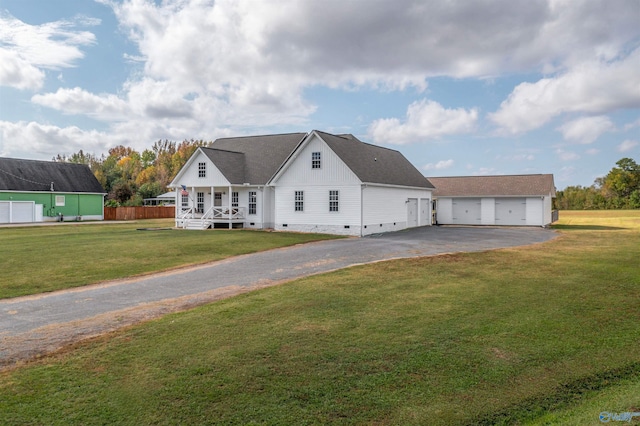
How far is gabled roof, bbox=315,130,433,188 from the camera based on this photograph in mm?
29703

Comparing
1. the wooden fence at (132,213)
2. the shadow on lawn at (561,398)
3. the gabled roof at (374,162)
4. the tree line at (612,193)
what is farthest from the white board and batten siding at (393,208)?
the tree line at (612,193)

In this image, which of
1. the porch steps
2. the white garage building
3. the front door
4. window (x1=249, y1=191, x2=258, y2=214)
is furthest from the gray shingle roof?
the white garage building

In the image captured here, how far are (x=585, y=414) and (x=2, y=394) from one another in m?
7.31

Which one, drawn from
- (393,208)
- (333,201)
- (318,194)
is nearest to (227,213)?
(318,194)

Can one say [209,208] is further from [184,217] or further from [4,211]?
[4,211]

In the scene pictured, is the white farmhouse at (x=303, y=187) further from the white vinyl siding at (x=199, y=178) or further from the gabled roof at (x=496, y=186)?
the gabled roof at (x=496, y=186)

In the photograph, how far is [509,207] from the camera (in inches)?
1613

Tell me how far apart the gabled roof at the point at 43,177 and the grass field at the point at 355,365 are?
145 feet

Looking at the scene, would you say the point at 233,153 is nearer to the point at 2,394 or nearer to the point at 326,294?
the point at 326,294

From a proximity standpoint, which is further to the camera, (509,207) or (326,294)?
(509,207)

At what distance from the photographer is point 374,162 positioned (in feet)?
110

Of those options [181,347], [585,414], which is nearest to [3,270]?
[181,347]

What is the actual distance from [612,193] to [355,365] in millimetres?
97650

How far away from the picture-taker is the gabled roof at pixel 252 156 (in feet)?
112
